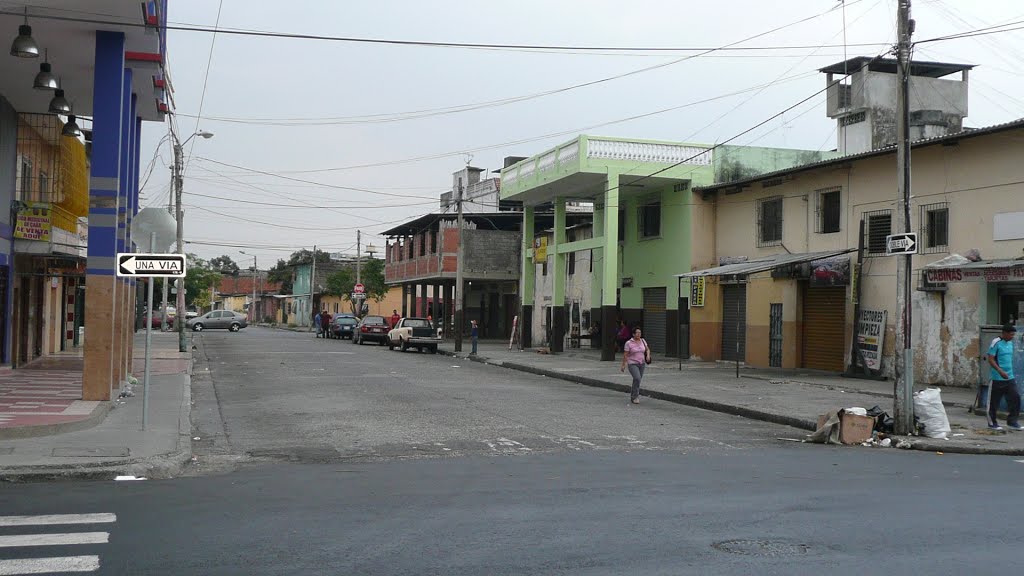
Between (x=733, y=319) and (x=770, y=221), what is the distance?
12.2ft

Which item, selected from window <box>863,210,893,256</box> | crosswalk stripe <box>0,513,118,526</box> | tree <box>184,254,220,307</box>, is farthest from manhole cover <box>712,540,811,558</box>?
tree <box>184,254,220,307</box>

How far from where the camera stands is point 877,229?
25406 millimetres

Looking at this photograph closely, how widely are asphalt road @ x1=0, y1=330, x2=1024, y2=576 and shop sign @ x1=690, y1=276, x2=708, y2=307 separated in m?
16.7

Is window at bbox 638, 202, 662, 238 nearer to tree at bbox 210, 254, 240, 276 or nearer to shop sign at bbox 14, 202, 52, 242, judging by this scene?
shop sign at bbox 14, 202, 52, 242

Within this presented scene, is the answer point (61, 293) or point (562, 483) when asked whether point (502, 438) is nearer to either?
point (562, 483)

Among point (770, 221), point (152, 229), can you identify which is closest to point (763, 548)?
point (152, 229)

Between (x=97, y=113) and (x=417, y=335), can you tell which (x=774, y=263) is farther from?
(x=417, y=335)

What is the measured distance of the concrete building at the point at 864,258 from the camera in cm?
2134

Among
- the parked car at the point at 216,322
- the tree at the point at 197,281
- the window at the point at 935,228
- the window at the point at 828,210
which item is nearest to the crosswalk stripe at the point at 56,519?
the window at the point at 935,228

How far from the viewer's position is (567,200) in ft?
130

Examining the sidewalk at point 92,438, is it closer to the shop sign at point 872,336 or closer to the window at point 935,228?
the shop sign at point 872,336

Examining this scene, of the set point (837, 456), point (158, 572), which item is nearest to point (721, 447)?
point (837, 456)

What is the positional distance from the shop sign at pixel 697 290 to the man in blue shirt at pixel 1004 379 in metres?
17.1

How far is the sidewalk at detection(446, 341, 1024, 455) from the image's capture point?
14766 mm
